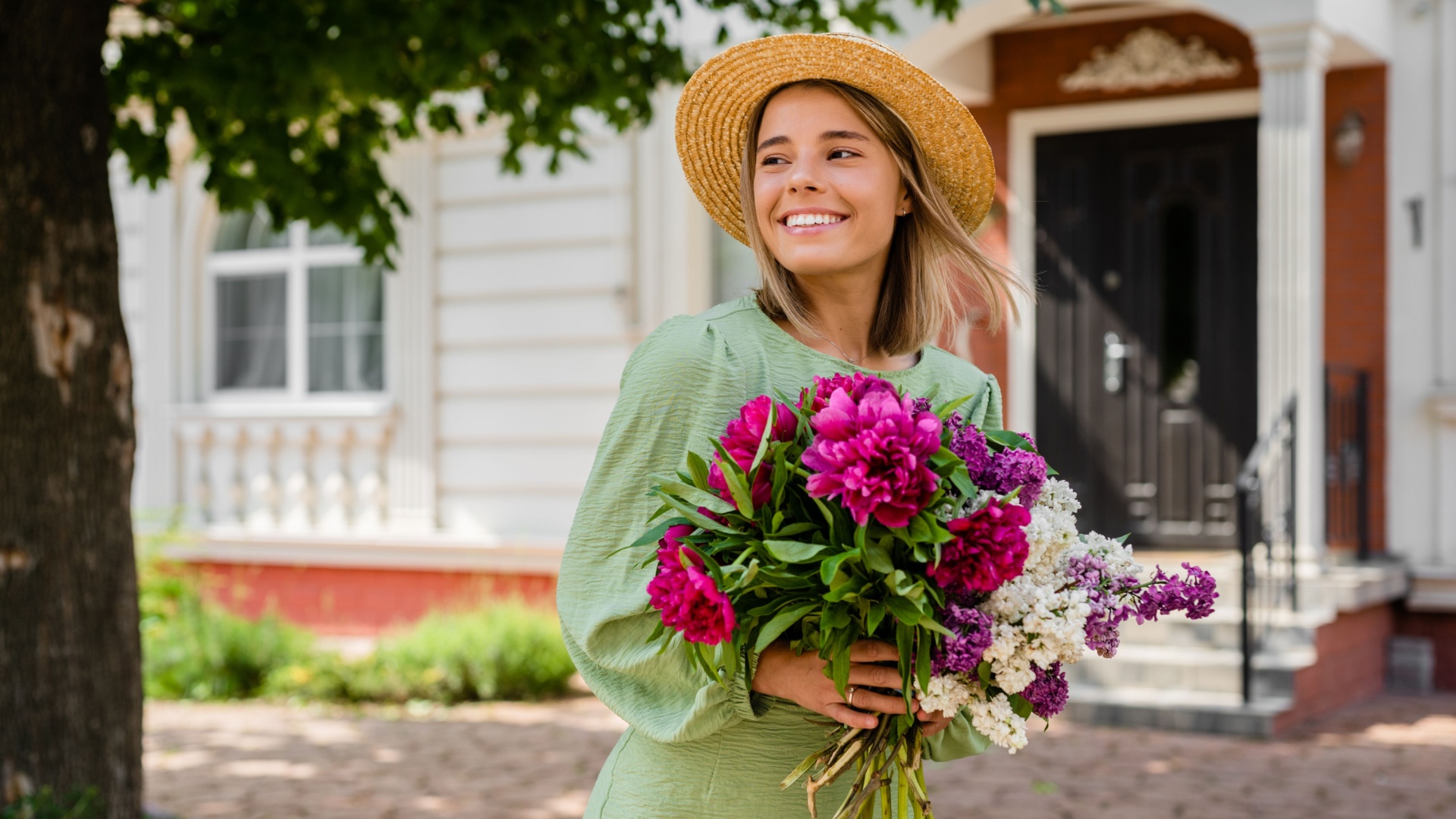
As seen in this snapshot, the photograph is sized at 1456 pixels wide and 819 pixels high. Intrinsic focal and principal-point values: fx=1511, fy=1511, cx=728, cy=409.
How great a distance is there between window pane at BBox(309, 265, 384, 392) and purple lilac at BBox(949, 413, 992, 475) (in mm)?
10405

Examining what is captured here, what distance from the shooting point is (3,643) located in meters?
4.48

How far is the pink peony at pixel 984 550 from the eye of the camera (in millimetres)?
1698

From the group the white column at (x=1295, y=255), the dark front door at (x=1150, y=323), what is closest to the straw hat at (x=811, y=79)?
the white column at (x=1295, y=255)

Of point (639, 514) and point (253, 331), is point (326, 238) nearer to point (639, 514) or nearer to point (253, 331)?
point (253, 331)

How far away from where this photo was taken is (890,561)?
1.71 metres

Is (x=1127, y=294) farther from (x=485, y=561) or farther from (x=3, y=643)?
(x=3, y=643)

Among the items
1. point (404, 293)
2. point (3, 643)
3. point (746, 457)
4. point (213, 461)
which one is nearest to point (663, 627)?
point (746, 457)

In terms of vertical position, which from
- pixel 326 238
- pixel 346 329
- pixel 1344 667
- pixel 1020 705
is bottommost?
pixel 1344 667

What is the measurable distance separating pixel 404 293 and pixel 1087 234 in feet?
16.6

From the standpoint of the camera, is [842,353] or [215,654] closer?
[842,353]

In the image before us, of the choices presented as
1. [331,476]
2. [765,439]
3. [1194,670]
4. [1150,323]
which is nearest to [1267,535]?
[1194,670]

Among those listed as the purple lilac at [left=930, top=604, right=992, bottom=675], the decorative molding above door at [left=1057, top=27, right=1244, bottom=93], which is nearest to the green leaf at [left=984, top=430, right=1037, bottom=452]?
the purple lilac at [left=930, top=604, right=992, bottom=675]

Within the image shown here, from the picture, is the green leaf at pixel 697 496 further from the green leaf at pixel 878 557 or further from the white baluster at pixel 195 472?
the white baluster at pixel 195 472

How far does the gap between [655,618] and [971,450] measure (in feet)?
1.50
